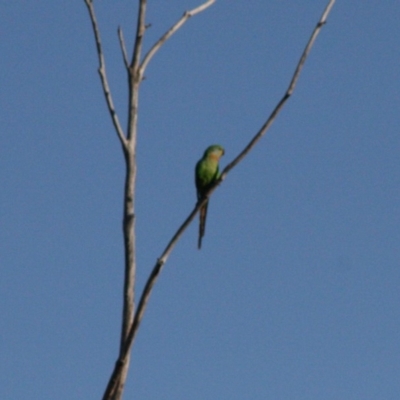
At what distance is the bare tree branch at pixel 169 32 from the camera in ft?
10.6

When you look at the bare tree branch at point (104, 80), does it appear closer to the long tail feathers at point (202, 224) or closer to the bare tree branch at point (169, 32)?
the bare tree branch at point (169, 32)

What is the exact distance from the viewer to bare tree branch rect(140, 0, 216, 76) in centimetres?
322

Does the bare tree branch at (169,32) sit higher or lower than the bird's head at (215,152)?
lower

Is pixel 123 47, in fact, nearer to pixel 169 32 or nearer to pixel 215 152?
pixel 169 32

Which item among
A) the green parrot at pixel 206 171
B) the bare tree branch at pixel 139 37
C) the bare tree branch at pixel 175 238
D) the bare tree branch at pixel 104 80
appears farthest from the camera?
the green parrot at pixel 206 171

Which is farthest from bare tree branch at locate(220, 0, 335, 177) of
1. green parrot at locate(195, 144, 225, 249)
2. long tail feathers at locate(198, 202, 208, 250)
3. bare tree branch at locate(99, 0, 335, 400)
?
green parrot at locate(195, 144, 225, 249)

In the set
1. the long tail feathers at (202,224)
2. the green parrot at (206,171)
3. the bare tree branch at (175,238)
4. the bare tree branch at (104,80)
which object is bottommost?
the bare tree branch at (175,238)

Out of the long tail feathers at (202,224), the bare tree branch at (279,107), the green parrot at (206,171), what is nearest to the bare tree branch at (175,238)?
the bare tree branch at (279,107)

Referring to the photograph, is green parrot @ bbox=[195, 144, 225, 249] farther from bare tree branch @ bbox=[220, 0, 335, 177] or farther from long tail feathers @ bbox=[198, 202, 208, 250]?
bare tree branch @ bbox=[220, 0, 335, 177]

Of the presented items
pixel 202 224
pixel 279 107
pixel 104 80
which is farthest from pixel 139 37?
pixel 202 224

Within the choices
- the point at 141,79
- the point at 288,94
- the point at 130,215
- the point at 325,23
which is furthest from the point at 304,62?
the point at 130,215

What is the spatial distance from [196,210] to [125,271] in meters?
0.35

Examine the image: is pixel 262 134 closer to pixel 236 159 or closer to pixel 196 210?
pixel 236 159

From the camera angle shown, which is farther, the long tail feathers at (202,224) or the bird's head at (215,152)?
the bird's head at (215,152)
